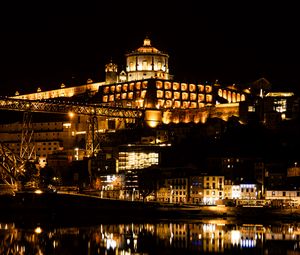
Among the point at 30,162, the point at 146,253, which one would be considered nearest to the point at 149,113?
the point at 30,162

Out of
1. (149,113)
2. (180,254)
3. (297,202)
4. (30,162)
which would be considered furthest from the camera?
(149,113)

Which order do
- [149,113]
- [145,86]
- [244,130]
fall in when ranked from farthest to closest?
[145,86]
[149,113]
[244,130]

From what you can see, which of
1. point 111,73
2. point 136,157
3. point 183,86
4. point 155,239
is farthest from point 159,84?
point 155,239

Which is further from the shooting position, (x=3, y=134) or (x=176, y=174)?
(x=3, y=134)

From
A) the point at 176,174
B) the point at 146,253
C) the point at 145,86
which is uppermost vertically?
the point at 145,86

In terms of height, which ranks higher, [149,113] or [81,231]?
[149,113]

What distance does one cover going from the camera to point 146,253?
138 ft

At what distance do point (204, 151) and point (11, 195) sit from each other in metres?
20.9

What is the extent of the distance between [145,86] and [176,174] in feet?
91.9

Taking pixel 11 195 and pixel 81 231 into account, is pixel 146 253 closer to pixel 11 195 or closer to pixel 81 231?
pixel 81 231

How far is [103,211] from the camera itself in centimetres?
6825

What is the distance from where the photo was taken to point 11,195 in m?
72.7

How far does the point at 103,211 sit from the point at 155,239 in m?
20.9

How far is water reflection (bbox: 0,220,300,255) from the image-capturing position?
43.4m
